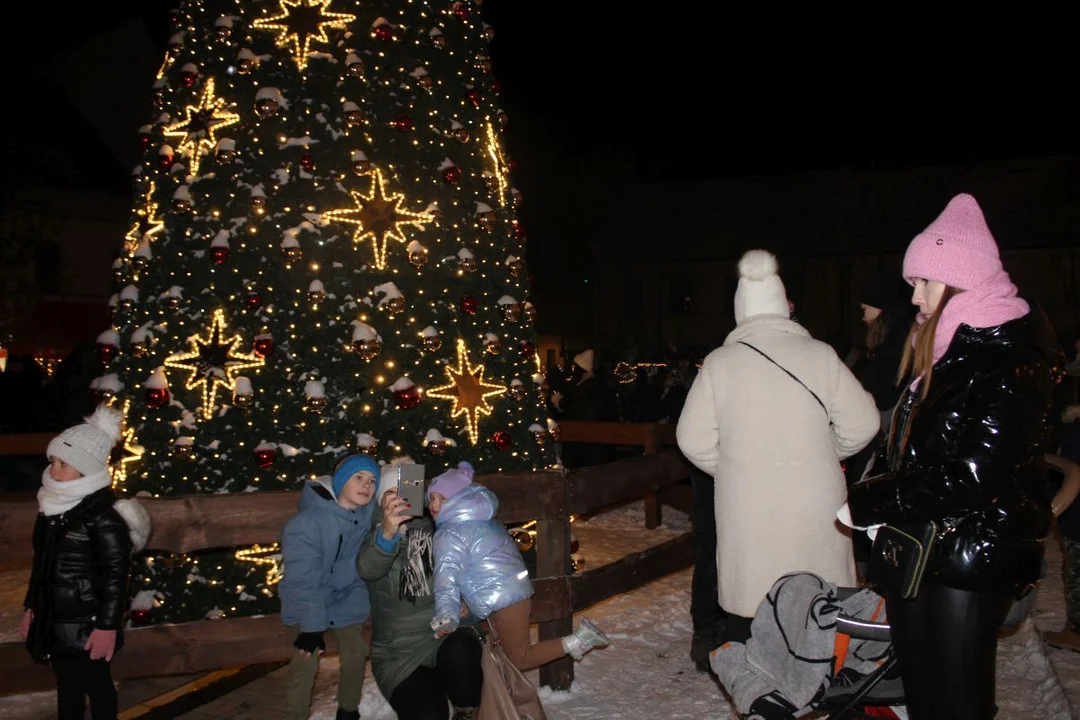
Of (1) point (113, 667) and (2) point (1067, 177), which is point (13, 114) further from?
(2) point (1067, 177)

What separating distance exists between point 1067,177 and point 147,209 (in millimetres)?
43817

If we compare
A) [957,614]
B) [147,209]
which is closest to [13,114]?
[147,209]

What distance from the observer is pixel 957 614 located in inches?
102

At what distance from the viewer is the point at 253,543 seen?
4516mm

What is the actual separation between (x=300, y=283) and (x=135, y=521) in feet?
6.03

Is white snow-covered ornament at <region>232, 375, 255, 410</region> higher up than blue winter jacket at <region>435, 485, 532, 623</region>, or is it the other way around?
white snow-covered ornament at <region>232, 375, 255, 410</region>

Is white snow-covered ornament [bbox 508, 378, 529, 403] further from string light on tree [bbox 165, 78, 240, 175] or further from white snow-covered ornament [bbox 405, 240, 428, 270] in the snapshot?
string light on tree [bbox 165, 78, 240, 175]

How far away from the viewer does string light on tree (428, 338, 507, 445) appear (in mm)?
5598

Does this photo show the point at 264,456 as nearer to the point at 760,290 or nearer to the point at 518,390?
the point at 518,390

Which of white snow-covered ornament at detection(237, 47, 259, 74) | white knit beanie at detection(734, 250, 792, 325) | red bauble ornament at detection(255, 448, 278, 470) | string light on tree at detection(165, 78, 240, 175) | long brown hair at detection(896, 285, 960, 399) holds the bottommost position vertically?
red bauble ornament at detection(255, 448, 278, 470)

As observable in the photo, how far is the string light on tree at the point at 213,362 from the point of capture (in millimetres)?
5207

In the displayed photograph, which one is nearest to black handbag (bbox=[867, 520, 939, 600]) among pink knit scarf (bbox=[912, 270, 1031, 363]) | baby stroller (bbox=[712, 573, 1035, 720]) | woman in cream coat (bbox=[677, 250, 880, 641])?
baby stroller (bbox=[712, 573, 1035, 720])

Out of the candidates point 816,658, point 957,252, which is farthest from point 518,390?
point 957,252

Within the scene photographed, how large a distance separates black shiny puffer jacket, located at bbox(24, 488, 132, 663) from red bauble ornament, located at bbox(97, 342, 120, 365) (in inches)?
58.5
